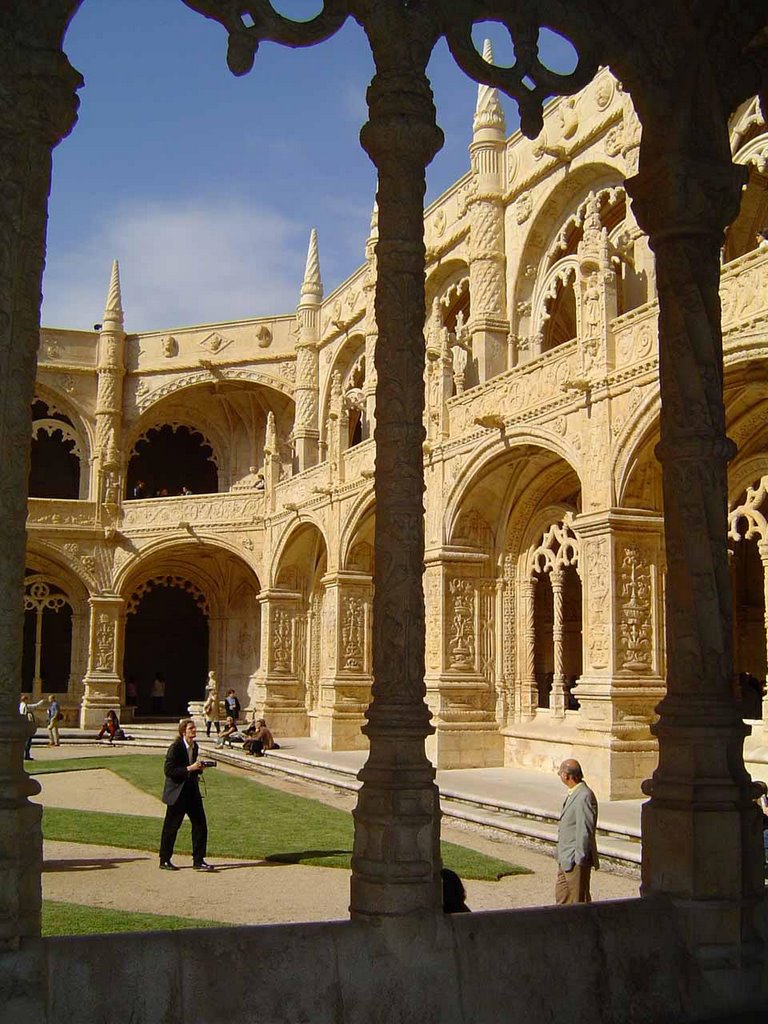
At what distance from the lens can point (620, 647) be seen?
13.7m

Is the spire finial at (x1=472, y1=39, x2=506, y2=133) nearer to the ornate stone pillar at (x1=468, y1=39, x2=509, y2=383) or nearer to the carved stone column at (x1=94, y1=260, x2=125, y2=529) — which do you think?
the ornate stone pillar at (x1=468, y1=39, x2=509, y2=383)

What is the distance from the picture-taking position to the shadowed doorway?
35281mm

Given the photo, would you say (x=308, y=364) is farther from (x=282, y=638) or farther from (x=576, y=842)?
(x=576, y=842)

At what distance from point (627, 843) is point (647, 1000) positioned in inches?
263

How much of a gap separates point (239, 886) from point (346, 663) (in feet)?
42.1

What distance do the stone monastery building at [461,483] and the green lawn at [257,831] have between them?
350cm

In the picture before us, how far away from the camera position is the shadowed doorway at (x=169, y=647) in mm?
35281

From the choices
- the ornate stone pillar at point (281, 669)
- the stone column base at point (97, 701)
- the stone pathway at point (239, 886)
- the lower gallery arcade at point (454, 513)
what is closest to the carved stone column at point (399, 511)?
the lower gallery arcade at point (454, 513)

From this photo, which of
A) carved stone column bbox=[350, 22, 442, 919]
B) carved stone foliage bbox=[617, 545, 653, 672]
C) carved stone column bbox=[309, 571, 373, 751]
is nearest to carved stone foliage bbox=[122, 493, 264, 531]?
carved stone column bbox=[309, 571, 373, 751]

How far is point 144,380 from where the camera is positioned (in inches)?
1245

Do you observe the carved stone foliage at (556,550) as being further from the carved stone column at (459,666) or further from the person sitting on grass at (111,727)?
the person sitting on grass at (111,727)

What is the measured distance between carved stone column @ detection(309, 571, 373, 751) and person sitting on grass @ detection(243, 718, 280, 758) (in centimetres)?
115

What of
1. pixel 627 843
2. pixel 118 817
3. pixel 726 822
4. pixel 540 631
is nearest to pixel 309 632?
pixel 540 631

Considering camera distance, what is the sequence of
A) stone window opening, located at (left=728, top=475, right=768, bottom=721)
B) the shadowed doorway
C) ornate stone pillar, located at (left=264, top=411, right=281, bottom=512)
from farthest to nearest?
1. the shadowed doorway
2. ornate stone pillar, located at (left=264, top=411, right=281, bottom=512)
3. stone window opening, located at (left=728, top=475, right=768, bottom=721)
